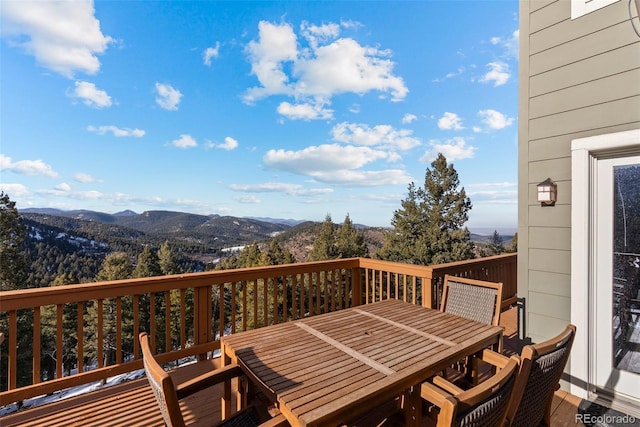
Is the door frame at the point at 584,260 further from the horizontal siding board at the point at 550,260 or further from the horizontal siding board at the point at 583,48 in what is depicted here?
the horizontal siding board at the point at 583,48

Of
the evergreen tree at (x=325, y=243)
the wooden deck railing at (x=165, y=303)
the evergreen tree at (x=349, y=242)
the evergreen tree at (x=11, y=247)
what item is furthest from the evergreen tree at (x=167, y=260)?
the wooden deck railing at (x=165, y=303)

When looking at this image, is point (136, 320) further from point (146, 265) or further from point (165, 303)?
point (146, 265)

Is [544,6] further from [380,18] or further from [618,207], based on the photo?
[380,18]

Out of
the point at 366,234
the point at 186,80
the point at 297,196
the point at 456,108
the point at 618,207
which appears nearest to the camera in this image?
the point at 618,207

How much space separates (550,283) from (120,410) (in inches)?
150

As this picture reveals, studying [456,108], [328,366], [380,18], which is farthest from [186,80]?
[328,366]

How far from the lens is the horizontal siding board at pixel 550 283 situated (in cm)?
261

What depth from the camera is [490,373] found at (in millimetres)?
2705

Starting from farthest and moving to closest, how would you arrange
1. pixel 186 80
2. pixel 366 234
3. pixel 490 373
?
pixel 366 234
pixel 186 80
pixel 490 373

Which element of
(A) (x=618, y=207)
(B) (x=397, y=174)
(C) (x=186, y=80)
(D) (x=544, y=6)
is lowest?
(A) (x=618, y=207)

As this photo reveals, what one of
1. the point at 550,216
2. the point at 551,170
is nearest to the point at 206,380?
the point at 550,216

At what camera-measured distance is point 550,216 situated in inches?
107

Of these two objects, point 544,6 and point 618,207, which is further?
point 544,6

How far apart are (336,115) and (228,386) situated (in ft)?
47.8
